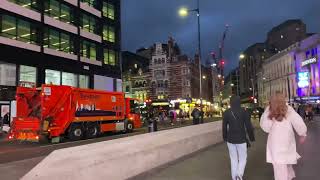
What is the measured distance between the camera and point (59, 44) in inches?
1785

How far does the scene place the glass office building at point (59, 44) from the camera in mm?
38062

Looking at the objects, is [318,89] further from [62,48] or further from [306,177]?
[306,177]

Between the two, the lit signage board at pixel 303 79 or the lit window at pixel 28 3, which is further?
the lit signage board at pixel 303 79

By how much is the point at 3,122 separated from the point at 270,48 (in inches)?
4887

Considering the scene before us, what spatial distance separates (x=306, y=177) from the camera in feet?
32.8

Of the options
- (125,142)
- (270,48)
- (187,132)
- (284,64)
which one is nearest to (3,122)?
(187,132)

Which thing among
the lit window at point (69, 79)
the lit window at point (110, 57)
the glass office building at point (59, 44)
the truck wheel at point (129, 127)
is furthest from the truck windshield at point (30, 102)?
the lit window at point (110, 57)

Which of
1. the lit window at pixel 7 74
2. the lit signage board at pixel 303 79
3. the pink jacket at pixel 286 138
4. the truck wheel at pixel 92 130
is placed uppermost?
the lit signage board at pixel 303 79

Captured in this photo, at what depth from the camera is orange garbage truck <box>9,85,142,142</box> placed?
2530 centimetres

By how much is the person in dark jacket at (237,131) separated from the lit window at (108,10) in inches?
1917

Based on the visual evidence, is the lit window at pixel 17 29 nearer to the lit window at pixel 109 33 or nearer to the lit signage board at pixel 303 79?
the lit window at pixel 109 33

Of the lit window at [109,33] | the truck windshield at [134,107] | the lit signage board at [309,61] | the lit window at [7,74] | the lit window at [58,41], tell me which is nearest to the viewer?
the truck windshield at [134,107]

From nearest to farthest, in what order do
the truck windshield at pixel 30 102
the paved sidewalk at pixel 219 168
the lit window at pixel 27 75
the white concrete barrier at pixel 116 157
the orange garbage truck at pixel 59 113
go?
the white concrete barrier at pixel 116 157, the paved sidewalk at pixel 219 168, the orange garbage truck at pixel 59 113, the truck windshield at pixel 30 102, the lit window at pixel 27 75

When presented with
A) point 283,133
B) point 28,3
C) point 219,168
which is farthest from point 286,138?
point 28,3
